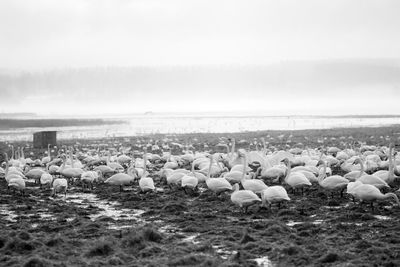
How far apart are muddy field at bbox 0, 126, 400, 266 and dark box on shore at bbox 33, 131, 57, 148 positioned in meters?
19.9

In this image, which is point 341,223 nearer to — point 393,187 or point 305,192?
point 305,192

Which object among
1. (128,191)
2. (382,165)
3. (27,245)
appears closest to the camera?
(27,245)

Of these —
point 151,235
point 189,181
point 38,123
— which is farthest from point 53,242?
point 38,123

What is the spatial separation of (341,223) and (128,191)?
25.5 feet

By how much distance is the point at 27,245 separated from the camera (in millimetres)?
9102

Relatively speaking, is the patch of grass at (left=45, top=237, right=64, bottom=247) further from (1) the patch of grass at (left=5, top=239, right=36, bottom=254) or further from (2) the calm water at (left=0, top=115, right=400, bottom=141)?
(2) the calm water at (left=0, top=115, right=400, bottom=141)

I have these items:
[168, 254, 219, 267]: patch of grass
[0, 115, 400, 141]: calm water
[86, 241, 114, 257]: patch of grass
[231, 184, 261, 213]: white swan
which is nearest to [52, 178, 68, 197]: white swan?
[231, 184, 261, 213]: white swan

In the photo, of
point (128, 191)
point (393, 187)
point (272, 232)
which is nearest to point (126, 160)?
point (128, 191)

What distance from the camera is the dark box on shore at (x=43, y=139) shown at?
3438cm

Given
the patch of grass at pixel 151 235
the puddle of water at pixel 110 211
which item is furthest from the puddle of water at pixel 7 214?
the patch of grass at pixel 151 235

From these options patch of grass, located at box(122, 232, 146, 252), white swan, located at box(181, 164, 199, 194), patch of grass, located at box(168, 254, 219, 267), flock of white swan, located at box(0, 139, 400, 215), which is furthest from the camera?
white swan, located at box(181, 164, 199, 194)

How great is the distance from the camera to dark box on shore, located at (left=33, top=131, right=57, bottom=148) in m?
34.4

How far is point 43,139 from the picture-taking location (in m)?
34.7

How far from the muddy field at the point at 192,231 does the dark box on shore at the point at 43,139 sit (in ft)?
65.2
